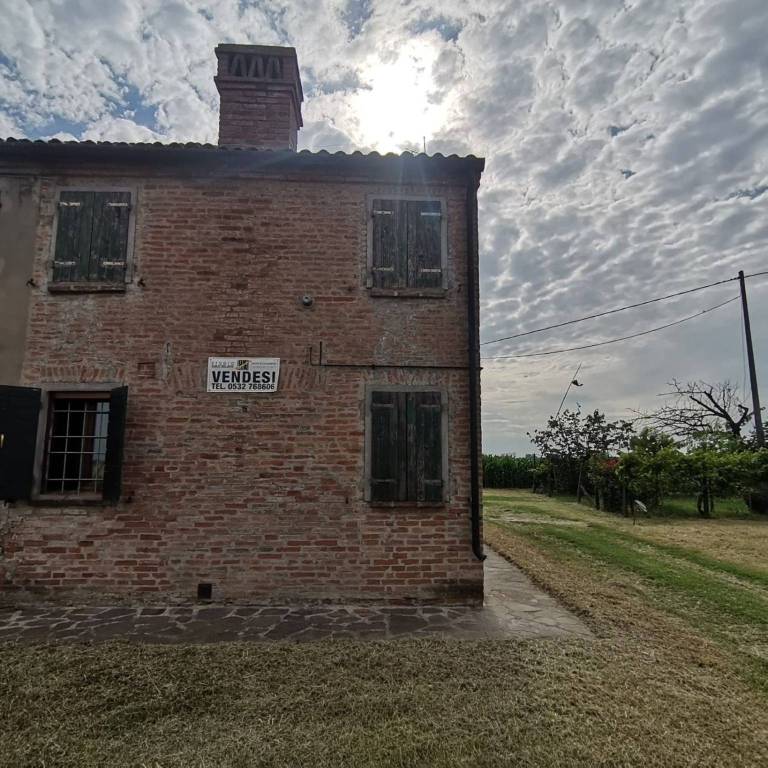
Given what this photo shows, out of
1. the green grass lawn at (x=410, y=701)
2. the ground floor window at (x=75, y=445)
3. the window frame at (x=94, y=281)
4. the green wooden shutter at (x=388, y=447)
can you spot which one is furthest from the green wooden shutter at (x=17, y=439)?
the green wooden shutter at (x=388, y=447)

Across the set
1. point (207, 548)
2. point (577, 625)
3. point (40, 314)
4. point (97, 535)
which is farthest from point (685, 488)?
point (40, 314)

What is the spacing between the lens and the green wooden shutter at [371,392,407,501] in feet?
19.6

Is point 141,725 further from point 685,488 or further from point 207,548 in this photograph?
point 685,488

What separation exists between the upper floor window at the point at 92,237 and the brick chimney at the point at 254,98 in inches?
98.1

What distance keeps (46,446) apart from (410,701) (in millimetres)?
5220

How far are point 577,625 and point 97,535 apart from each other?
18.5 ft

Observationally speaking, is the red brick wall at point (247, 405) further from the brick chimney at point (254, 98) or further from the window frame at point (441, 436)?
the brick chimney at point (254, 98)

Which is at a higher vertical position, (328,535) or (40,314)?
(40,314)

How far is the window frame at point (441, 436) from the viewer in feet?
19.5

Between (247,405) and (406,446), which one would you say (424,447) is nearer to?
(406,446)

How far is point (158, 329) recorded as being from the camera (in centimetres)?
616

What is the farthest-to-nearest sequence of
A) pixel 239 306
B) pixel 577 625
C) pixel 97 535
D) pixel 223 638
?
pixel 239 306
pixel 97 535
pixel 577 625
pixel 223 638

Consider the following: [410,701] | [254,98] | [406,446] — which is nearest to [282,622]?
[410,701]

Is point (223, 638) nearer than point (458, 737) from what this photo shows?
No
